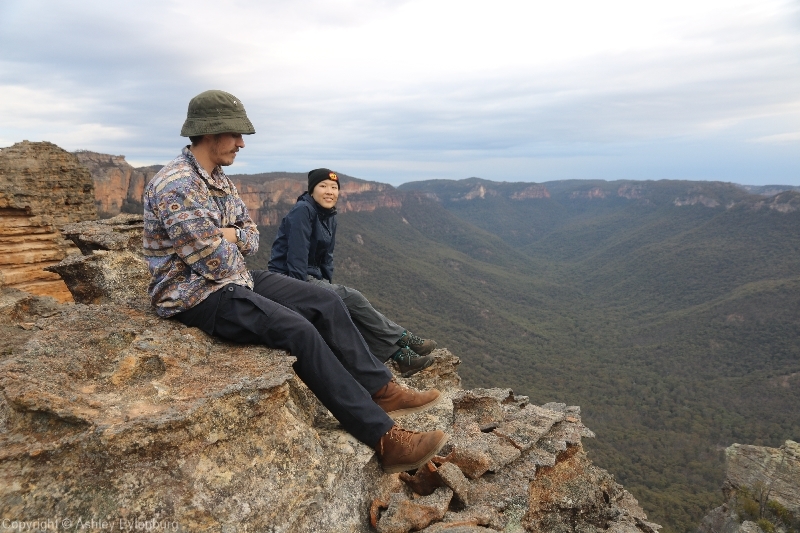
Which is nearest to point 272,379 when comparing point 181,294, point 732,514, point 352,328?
point 352,328

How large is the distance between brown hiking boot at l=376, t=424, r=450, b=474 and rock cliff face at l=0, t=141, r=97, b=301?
908 centimetres

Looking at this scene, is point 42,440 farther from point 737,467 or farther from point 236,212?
point 737,467

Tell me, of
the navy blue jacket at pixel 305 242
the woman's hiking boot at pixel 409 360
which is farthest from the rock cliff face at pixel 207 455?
the navy blue jacket at pixel 305 242

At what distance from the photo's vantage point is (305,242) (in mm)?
5500

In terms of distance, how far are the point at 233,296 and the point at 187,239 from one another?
55cm

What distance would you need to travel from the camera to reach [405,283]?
8125 centimetres

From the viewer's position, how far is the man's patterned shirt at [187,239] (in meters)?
3.49

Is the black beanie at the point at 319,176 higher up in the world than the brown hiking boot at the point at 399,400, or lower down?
higher up

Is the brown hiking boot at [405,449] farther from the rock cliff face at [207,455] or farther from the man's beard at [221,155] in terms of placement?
the man's beard at [221,155]

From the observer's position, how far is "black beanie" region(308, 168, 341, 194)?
5719 millimetres

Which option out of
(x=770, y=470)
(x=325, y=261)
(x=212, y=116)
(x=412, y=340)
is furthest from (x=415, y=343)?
(x=770, y=470)

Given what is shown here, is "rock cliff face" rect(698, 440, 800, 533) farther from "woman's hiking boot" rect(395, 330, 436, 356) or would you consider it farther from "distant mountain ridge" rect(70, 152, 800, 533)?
"woman's hiking boot" rect(395, 330, 436, 356)

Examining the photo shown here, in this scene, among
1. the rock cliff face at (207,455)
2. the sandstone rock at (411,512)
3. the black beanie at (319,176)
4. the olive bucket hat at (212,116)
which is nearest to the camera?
the rock cliff face at (207,455)

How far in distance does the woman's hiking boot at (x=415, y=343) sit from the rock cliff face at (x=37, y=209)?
813cm
